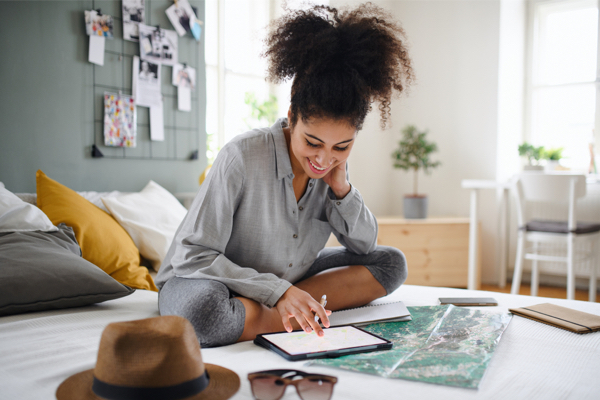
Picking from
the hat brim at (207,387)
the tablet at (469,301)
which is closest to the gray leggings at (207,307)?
the hat brim at (207,387)

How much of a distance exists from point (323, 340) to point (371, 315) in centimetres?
24

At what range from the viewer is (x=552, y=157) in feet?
10.8

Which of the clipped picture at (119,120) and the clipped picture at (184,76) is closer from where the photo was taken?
the clipped picture at (119,120)

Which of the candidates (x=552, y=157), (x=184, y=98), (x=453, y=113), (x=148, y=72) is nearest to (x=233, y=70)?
(x=184, y=98)

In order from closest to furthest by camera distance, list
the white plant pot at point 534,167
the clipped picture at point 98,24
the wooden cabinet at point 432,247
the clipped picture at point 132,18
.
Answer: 1. the clipped picture at point 98,24
2. the clipped picture at point 132,18
3. the wooden cabinet at point 432,247
4. the white plant pot at point 534,167

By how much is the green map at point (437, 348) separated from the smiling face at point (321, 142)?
389 millimetres

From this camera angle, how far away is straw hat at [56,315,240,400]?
605 mm

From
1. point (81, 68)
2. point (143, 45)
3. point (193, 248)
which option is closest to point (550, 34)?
point (143, 45)

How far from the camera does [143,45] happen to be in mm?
2162

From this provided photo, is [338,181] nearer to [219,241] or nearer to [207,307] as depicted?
[219,241]

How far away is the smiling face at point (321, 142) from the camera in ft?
3.52

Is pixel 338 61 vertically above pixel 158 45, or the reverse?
pixel 158 45

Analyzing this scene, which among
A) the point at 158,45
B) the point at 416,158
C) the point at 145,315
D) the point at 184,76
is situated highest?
the point at 158,45

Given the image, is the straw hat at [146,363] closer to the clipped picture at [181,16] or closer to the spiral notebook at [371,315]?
the spiral notebook at [371,315]
